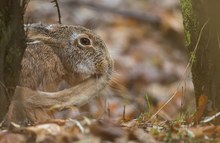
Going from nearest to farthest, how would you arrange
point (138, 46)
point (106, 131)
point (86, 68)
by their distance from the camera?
point (106, 131) < point (86, 68) < point (138, 46)

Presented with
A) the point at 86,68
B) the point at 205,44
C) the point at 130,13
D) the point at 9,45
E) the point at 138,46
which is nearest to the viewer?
the point at 9,45

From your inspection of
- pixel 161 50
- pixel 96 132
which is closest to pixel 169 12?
pixel 161 50

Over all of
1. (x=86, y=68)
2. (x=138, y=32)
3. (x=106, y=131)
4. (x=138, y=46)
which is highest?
(x=138, y=32)

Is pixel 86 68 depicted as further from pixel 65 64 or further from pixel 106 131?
pixel 106 131

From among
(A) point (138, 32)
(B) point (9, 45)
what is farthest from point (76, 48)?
(A) point (138, 32)

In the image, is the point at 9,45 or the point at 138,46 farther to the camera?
the point at 138,46

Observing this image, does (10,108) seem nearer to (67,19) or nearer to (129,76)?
(129,76)

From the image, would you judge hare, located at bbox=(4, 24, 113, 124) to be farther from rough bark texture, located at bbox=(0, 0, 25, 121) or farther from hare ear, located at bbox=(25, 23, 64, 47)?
rough bark texture, located at bbox=(0, 0, 25, 121)
